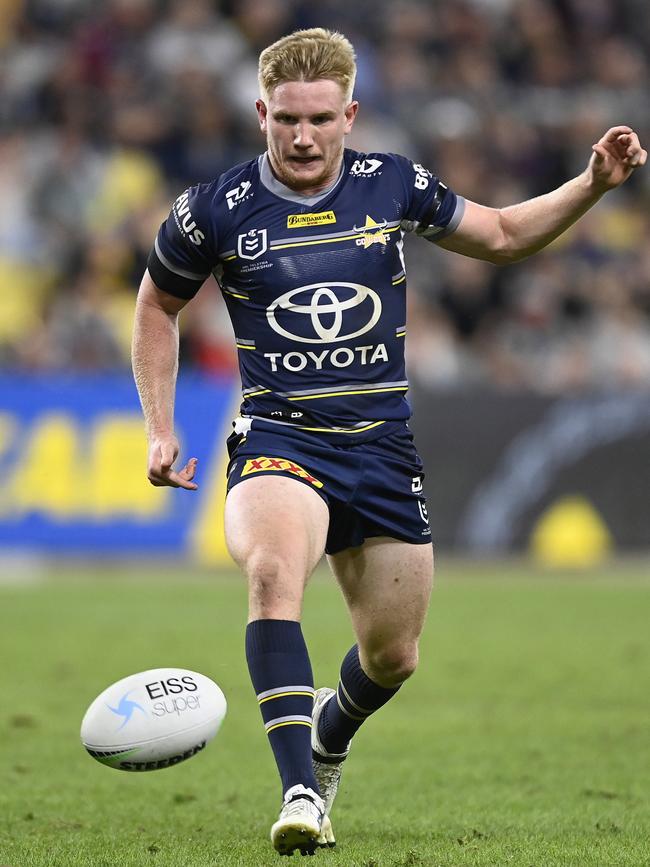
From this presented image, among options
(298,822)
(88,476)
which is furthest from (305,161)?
(88,476)

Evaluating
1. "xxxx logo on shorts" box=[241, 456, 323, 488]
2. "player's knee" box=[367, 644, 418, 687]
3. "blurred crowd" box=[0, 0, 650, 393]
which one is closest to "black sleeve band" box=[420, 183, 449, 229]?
"xxxx logo on shorts" box=[241, 456, 323, 488]

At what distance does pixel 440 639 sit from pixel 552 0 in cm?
1189

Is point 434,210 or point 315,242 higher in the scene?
point 434,210

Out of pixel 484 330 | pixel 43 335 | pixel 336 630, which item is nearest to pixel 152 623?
pixel 336 630

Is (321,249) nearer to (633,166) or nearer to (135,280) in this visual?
(633,166)

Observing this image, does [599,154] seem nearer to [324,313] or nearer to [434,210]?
[434,210]

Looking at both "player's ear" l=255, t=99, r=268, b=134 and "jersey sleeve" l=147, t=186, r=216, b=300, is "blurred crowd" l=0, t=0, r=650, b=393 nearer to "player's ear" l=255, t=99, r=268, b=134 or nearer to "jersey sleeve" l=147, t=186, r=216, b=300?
"jersey sleeve" l=147, t=186, r=216, b=300

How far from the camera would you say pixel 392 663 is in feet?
18.8

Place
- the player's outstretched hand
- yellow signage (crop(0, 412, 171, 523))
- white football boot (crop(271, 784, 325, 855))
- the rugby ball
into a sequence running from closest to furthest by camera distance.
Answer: white football boot (crop(271, 784, 325, 855)) < the rugby ball < the player's outstretched hand < yellow signage (crop(0, 412, 171, 523))

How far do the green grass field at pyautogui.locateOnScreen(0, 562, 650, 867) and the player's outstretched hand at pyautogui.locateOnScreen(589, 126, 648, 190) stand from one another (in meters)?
2.28

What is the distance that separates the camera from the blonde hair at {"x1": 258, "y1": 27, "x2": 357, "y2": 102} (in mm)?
5332

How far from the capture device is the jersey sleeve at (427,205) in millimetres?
5641

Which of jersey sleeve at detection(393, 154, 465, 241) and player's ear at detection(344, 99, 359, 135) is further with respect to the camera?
jersey sleeve at detection(393, 154, 465, 241)

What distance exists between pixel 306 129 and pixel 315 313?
619 mm
